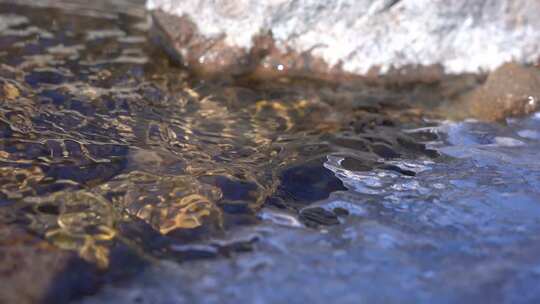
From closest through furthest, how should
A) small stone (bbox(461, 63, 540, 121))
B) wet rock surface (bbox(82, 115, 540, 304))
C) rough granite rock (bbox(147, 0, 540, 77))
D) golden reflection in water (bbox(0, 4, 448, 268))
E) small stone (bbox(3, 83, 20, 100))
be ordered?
wet rock surface (bbox(82, 115, 540, 304)), golden reflection in water (bbox(0, 4, 448, 268)), small stone (bbox(3, 83, 20, 100)), small stone (bbox(461, 63, 540, 121)), rough granite rock (bbox(147, 0, 540, 77))

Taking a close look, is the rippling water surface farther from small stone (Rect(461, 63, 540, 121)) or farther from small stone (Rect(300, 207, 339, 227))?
small stone (Rect(461, 63, 540, 121))

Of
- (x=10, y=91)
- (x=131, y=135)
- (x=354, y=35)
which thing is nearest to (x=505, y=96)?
(x=354, y=35)

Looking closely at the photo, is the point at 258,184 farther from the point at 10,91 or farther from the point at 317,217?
the point at 10,91

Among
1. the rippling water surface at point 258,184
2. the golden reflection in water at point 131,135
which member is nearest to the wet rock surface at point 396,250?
the rippling water surface at point 258,184

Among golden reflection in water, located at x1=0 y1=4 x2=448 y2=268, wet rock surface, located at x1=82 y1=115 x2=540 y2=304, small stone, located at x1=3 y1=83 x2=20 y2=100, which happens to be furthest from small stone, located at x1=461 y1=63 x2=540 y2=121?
small stone, located at x1=3 y1=83 x2=20 y2=100

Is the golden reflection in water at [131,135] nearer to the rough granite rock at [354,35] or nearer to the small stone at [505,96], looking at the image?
the rough granite rock at [354,35]

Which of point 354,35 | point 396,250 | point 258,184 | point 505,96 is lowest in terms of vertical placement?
point 396,250
